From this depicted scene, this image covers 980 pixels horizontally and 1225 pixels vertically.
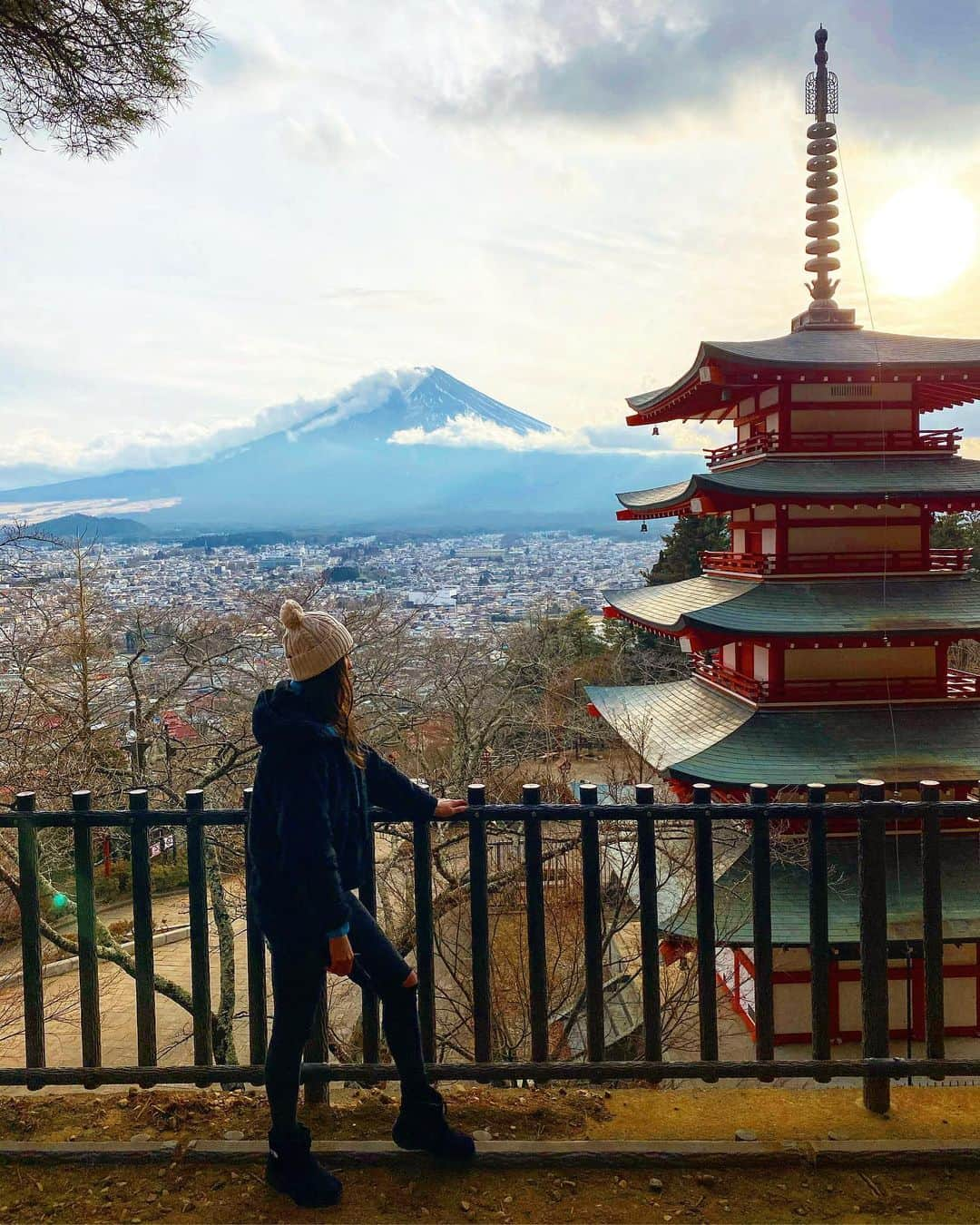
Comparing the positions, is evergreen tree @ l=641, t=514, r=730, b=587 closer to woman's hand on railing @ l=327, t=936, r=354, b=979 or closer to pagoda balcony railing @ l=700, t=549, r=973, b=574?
pagoda balcony railing @ l=700, t=549, r=973, b=574

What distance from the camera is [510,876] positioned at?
912 centimetres

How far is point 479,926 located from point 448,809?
0.49 metres

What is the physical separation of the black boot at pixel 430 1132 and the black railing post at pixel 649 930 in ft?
2.40

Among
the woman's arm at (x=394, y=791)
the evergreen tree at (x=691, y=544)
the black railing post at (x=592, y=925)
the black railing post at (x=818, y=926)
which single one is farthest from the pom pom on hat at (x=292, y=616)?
the evergreen tree at (x=691, y=544)

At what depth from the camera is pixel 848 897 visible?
8.41 meters

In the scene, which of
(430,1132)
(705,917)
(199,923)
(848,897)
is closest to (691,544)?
(848,897)

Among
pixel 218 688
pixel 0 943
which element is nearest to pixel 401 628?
pixel 218 688

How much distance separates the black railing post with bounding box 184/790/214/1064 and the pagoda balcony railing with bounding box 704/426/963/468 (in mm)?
9066

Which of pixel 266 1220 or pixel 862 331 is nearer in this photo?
pixel 266 1220

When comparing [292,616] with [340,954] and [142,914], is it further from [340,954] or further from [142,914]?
[142,914]

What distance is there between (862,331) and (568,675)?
1711 cm

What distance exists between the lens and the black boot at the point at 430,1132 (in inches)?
95.8

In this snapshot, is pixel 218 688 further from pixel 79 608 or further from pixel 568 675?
pixel 568 675

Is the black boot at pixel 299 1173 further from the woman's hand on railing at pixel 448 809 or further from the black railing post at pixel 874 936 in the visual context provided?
the black railing post at pixel 874 936
